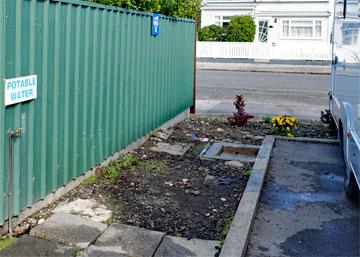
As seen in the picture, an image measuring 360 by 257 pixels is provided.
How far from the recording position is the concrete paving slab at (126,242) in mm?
4902

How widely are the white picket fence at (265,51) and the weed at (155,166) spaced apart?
1052 inches

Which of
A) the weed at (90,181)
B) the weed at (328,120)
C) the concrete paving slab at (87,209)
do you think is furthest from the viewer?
the weed at (328,120)

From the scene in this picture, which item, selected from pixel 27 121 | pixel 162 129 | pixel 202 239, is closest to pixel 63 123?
pixel 27 121

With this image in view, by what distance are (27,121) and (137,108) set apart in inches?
134

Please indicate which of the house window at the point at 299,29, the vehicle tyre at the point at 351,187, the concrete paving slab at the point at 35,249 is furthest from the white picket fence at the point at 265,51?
the concrete paving slab at the point at 35,249

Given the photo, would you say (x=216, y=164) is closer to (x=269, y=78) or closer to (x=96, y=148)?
(x=96, y=148)

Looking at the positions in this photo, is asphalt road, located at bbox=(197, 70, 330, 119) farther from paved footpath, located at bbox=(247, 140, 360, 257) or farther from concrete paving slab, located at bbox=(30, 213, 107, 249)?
concrete paving slab, located at bbox=(30, 213, 107, 249)

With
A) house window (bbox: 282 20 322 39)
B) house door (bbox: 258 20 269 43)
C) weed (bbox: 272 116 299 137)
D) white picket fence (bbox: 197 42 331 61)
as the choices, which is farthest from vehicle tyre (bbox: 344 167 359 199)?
house door (bbox: 258 20 269 43)

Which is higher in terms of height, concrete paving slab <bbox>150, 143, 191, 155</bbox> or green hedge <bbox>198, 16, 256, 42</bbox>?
green hedge <bbox>198, 16, 256, 42</bbox>

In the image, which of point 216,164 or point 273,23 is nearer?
point 216,164

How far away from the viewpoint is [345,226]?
5.95 metres

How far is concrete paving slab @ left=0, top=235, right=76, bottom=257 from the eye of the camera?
185 inches

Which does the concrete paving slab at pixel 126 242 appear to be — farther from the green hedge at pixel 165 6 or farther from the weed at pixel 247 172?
the green hedge at pixel 165 6

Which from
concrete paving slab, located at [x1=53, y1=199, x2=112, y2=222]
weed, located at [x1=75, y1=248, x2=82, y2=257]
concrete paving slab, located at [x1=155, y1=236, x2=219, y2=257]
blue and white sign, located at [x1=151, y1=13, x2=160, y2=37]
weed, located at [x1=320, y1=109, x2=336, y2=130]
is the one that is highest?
blue and white sign, located at [x1=151, y1=13, x2=160, y2=37]
